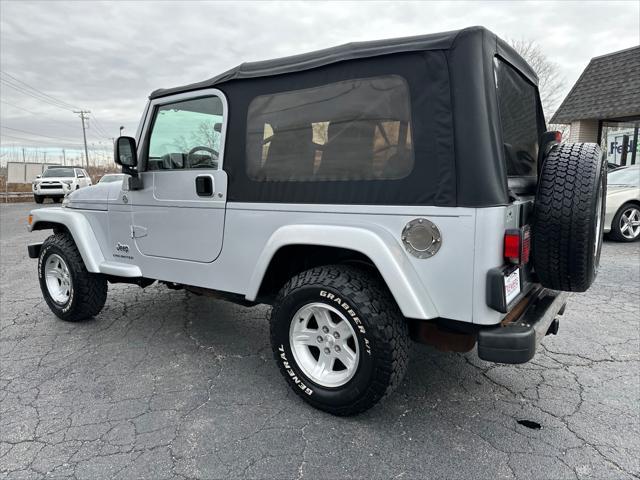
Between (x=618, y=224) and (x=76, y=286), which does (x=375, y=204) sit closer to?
(x=76, y=286)

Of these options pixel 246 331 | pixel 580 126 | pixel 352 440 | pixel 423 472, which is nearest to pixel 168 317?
pixel 246 331

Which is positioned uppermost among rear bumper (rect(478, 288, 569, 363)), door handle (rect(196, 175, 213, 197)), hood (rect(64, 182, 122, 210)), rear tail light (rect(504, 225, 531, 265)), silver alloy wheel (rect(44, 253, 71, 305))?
door handle (rect(196, 175, 213, 197))

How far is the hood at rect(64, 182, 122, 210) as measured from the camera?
154 inches

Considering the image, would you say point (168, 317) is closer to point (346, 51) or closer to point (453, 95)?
point (346, 51)

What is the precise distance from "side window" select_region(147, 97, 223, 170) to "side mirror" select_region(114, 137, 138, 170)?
127 millimetres

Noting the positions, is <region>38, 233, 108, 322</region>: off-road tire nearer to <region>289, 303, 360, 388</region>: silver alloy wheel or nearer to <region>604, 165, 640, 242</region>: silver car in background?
<region>289, 303, 360, 388</region>: silver alloy wheel

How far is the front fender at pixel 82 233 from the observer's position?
3912 mm

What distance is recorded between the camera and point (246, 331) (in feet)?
13.3

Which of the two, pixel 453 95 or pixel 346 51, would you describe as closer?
pixel 453 95

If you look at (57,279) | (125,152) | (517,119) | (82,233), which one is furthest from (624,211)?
(57,279)

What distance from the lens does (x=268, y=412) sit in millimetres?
2736

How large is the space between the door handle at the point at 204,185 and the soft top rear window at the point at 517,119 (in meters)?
1.92

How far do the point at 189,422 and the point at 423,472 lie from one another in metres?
1.36

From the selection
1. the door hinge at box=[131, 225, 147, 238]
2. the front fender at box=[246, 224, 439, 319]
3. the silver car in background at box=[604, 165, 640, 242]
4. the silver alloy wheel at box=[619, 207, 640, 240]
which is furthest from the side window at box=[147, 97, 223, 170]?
the silver alloy wheel at box=[619, 207, 640, 240]
